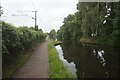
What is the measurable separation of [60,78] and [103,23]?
110 ft

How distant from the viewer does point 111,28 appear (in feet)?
143

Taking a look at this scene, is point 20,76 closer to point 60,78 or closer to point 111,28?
point 60,78

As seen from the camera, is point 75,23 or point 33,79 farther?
point 75,23

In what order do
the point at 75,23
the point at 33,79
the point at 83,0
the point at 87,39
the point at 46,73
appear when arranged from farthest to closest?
the point at 75,23 → the point at 87,39 → the point at 83,0 → the point at 46,73 → the point at 33,79

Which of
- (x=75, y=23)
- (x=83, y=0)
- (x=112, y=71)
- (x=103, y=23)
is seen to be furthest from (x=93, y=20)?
(x=112, y=71)

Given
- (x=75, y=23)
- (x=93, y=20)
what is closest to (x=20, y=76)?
(x=93, y=20)

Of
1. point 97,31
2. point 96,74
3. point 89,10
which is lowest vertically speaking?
point 96,74

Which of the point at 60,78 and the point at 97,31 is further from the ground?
the point at 97,31

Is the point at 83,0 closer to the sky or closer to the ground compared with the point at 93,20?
closer to the sky

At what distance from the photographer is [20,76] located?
40.1 feet

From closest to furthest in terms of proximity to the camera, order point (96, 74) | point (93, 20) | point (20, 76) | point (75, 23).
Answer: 1. point (20, 76)
2. point (96, 74)
3. point (93, 20)
4. point (75, 23)

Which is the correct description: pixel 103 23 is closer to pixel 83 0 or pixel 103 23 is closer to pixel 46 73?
pixel 83 0

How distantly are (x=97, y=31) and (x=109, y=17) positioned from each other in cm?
484

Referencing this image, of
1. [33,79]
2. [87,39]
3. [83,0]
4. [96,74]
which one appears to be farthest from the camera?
[87,39]
